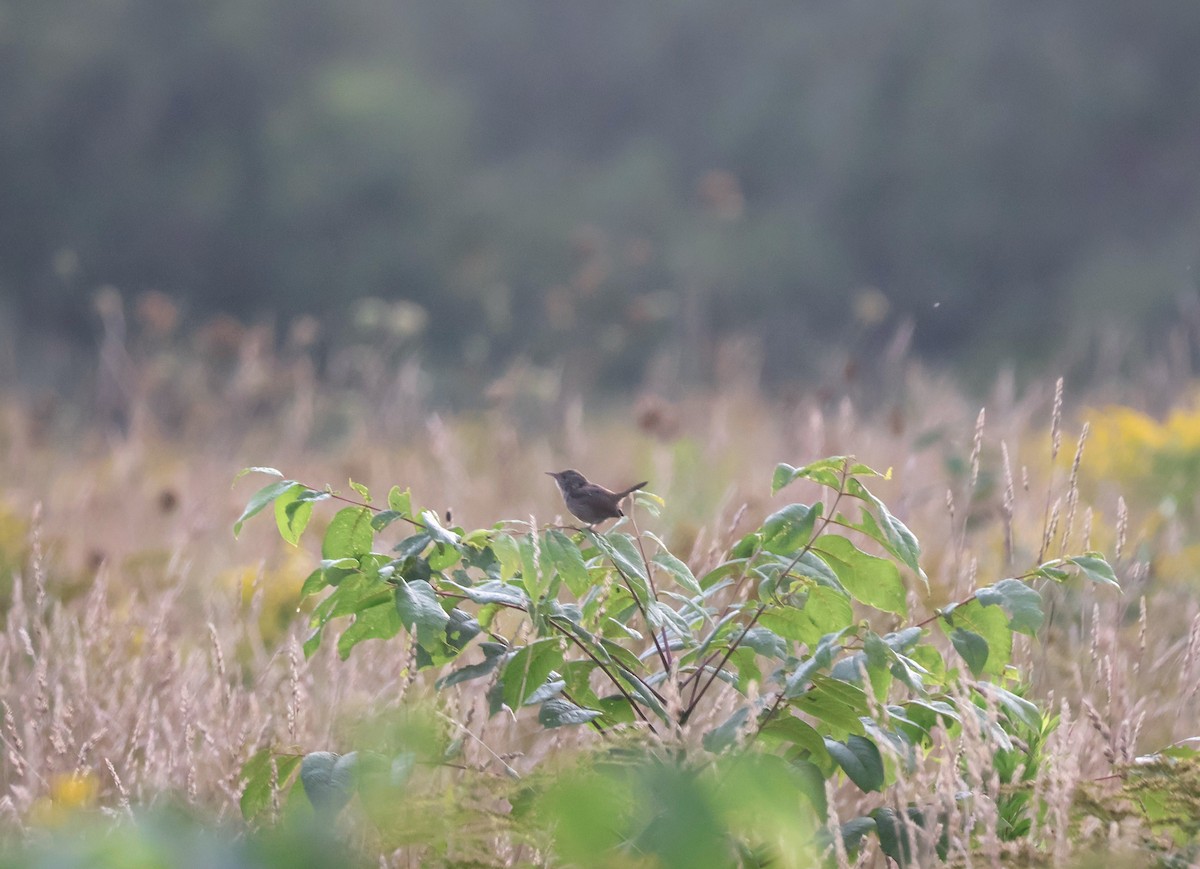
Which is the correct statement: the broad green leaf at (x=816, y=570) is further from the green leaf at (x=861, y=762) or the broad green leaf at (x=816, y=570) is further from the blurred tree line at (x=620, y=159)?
the blurred tree line at (x=620, y=159)

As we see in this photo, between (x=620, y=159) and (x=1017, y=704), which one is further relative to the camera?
(x=620, y=159)

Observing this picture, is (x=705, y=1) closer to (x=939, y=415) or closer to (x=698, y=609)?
(x=939, y=415)

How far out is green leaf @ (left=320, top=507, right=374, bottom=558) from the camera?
4.44 ft

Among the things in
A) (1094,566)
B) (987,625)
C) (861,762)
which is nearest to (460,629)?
(861,762)

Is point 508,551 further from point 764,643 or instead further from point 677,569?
point 764,643

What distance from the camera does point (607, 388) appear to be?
15.1 m

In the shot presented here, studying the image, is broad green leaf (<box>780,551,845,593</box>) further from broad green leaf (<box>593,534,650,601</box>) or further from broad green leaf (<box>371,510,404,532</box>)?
broad green leaf (<box>371,510,404,532</box>)

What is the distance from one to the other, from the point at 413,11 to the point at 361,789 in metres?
18.0

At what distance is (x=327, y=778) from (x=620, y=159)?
1728 cm

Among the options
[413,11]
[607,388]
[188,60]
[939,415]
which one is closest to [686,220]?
[607,388]

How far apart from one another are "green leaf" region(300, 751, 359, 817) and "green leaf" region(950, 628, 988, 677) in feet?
1.94

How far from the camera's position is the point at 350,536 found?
1364mm

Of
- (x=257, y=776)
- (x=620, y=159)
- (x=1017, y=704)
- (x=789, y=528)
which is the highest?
(x=620, y=159)

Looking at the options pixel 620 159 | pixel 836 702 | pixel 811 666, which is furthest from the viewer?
pixel 620 159
